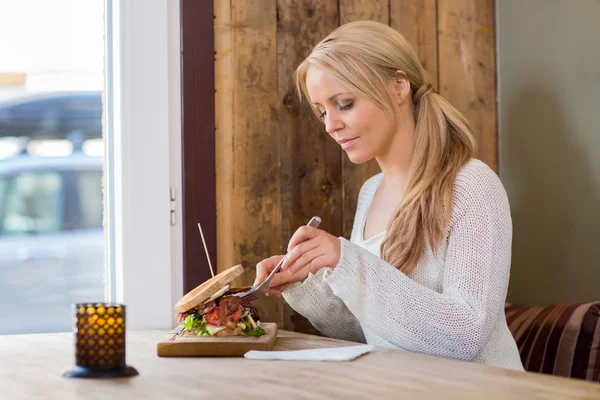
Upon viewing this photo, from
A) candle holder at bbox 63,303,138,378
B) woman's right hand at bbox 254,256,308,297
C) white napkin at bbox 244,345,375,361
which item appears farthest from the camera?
woman's right hand at bbox 254,256,308,297

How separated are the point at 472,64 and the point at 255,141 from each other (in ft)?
2.76

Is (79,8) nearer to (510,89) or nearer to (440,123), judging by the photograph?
(440,123)

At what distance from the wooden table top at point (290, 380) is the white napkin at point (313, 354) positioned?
0.06 ft

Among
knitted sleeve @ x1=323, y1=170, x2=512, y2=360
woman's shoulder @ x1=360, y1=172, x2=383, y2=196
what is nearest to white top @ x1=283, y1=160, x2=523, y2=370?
knitted sleeve @ x1=323, y1=170, x2=512, y2=360

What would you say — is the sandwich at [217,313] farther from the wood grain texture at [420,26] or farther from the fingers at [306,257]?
the wood grain texture at [420,26]

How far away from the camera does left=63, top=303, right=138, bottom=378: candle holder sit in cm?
121

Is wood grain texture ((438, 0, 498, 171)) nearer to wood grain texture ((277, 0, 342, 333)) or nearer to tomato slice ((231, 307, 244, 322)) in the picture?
wood grain texture ((277, 0, 342, 333))

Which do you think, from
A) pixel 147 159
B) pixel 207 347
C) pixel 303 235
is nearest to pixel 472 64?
pixel 147 159

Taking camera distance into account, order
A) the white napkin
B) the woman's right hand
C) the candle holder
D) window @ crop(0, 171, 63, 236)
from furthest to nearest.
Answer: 1. window @ crop(0, 171, 63, 236)
2. the woman's right hand
3. the white napkin
4. the candle holder

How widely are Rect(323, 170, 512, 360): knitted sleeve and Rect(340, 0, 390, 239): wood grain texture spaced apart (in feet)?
2.20

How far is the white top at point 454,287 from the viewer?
1481 mm

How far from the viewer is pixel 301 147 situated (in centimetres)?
216

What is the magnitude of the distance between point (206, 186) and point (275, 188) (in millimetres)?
199

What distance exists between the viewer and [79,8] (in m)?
2.08
